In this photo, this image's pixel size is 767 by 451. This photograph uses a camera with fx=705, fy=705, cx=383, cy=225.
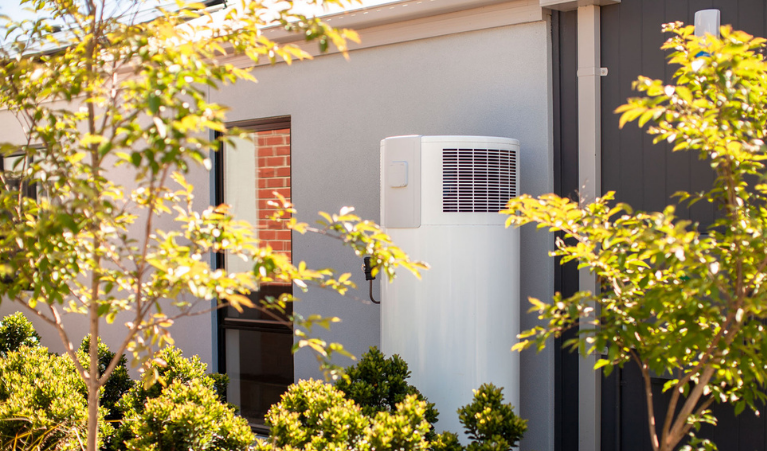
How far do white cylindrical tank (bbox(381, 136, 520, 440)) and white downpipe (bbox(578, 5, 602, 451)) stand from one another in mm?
399

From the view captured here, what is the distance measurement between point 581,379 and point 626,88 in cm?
141

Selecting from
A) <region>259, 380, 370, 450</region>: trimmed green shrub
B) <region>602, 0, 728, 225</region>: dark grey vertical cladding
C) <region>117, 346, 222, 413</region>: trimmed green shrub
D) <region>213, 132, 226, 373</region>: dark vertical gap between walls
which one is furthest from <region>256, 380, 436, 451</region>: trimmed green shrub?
<region>213, 132, 226, 373</region>: dark vertical gap between walls

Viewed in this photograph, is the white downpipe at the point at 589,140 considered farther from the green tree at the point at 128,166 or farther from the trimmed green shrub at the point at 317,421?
the green tree at the point at 128,166

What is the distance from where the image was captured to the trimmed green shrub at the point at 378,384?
296 cm

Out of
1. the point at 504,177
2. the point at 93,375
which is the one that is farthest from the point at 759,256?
the point at 93,375

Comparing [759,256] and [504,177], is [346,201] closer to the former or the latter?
[504,177]

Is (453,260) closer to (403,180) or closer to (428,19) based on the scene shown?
(403,180)

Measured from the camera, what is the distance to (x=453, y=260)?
319 centimetres

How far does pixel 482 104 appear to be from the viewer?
146 inches

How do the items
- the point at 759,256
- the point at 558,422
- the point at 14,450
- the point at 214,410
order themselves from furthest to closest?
the point at 558,422, the point at 14,450, the point at 214,410, the point at 759,256

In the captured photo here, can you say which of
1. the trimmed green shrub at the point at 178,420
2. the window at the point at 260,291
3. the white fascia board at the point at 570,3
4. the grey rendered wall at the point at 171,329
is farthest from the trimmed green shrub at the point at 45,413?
the white fascia board at the point at 570,3

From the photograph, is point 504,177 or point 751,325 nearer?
point 751,325

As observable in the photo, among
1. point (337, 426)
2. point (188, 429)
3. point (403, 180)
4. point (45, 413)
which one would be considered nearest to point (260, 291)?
point (45, 413)

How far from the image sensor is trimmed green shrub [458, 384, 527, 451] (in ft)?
8.12
